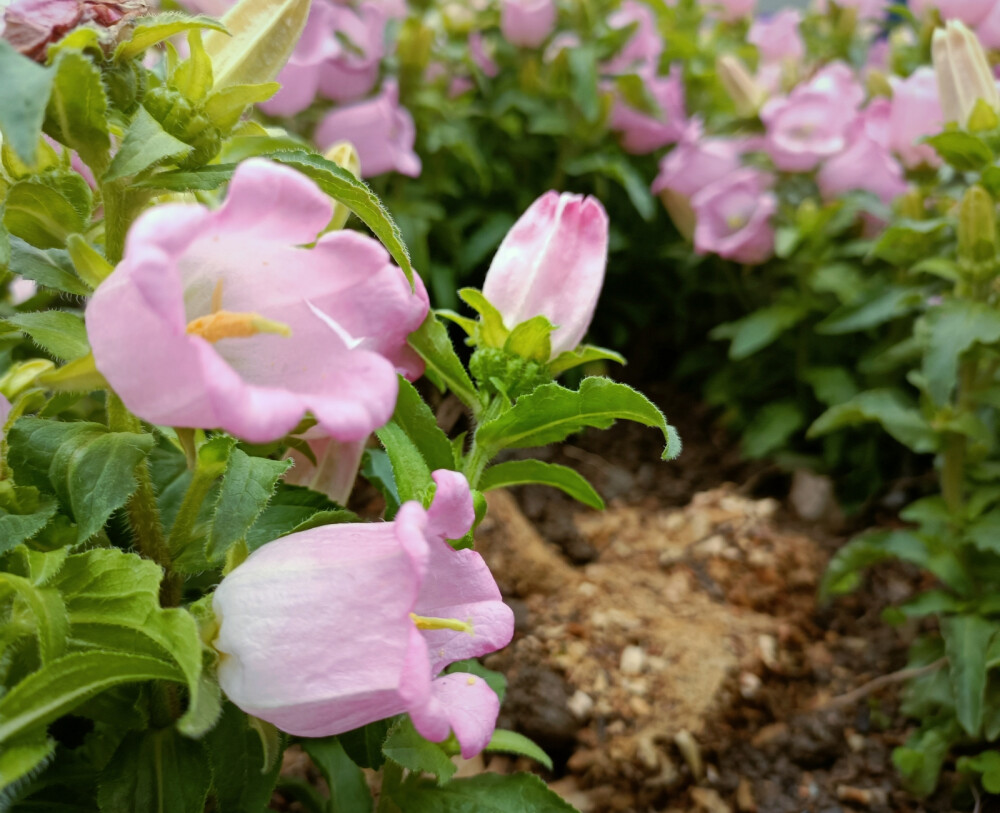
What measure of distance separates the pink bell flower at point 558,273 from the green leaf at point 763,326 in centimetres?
115

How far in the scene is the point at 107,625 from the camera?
622 mm

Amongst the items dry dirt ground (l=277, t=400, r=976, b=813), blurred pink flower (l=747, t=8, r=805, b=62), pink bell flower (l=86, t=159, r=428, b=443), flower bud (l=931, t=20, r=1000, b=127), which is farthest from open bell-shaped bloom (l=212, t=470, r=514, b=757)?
blurred pink flower (l=747, t=8, r=805, b=62)

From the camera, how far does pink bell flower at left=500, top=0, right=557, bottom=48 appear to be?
2152 millimetres

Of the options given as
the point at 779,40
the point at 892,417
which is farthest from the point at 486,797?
the point at 779,40

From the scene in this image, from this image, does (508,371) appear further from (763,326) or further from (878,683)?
(763,326)

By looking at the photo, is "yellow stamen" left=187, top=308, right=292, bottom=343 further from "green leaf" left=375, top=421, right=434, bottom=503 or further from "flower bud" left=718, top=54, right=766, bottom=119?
"flower bud" left=718, top=54, right=766, bottom=119

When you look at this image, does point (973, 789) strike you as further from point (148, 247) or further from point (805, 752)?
point (148, 247)

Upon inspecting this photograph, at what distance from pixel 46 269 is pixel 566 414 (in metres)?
0.40

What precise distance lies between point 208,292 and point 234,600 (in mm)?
205

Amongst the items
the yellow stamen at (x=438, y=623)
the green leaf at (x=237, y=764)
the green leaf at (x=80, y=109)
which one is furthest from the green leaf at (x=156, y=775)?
the green leaf at (x=80, y=109)

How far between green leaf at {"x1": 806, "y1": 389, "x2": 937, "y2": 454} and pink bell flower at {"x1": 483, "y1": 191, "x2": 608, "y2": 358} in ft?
2.60

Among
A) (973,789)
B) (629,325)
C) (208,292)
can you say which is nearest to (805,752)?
(973,789)

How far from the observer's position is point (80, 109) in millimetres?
587

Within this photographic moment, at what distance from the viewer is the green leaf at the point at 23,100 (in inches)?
18.2
